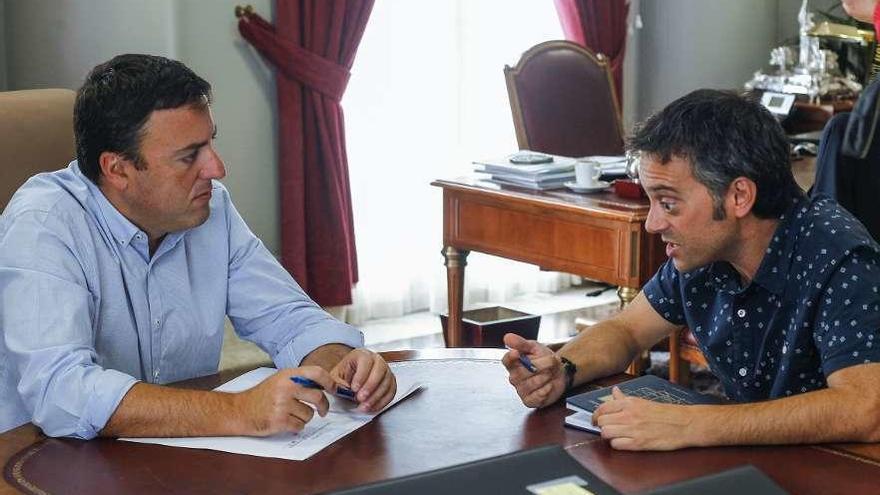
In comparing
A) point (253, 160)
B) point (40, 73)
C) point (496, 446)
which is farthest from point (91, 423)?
point (253, 160)

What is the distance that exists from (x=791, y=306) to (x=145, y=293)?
1.09 metres

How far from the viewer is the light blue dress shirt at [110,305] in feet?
6.30

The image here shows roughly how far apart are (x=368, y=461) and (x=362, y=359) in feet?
1.08

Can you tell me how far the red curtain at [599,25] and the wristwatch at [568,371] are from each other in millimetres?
3653

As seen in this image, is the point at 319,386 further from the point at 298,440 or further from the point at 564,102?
the point at 564,102

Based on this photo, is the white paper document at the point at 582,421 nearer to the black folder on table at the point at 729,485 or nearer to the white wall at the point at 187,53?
the black folder on table at the point at 729,485

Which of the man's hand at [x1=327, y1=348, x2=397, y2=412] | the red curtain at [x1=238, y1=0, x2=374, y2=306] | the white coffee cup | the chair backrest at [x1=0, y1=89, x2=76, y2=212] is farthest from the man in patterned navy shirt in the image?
the red curtain at [x1=238, y1=0, x2=374, y2=306]

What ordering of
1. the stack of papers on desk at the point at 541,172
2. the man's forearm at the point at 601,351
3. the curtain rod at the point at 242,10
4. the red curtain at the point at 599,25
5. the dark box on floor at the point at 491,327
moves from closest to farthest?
the man's forearm at the point at 601,351
the stack of papers on desk at the point at 541,172
the dark box on floor at the point at 491,327
the curtain rod at the point at 242,10
the red curtain at the point at 599,25

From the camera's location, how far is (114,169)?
2.19 metres

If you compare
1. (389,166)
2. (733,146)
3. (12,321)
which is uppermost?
(733,146)

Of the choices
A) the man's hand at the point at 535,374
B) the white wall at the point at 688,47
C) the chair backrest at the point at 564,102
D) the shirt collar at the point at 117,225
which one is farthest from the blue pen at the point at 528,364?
the white wall at the point at 688,47

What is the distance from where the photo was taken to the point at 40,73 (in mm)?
4238

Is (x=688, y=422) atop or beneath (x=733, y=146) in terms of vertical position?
beneath

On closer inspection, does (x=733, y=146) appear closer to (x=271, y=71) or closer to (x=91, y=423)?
(x=91, y=423)
